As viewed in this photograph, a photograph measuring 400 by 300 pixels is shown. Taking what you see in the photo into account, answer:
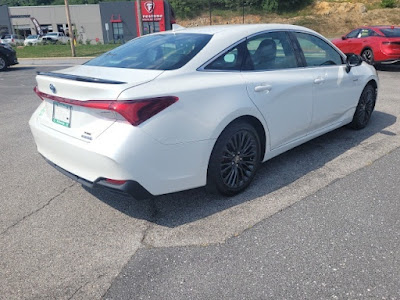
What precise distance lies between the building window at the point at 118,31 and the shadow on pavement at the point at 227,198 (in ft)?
168

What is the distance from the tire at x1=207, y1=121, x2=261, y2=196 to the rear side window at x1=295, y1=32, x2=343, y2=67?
1373 mm

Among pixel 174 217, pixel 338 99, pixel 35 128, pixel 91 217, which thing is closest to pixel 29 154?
pixel 35 128

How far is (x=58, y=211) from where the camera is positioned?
10.3 feet

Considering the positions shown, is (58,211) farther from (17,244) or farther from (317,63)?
(317,63)

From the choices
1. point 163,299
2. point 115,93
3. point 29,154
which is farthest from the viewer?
point 29,154

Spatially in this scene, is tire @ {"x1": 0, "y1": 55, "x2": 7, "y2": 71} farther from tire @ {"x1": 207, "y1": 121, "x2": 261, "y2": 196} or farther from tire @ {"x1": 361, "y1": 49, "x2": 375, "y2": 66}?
tire @ {"x1": 207, "y1": 121, "x2": 261, "y2": 196}

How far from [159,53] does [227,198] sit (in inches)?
59.8

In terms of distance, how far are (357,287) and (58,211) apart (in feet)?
8.21

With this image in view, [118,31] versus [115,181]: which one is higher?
[115,181]

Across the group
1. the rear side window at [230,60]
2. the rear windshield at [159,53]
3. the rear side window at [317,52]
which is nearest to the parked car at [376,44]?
the rear side window at [317,52]

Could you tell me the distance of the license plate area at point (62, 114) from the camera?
281 centimetres

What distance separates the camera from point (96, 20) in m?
54.3

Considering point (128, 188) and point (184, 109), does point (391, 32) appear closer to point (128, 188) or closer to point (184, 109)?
point (184, 109)

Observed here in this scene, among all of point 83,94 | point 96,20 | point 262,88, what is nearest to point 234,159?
point 262,88
